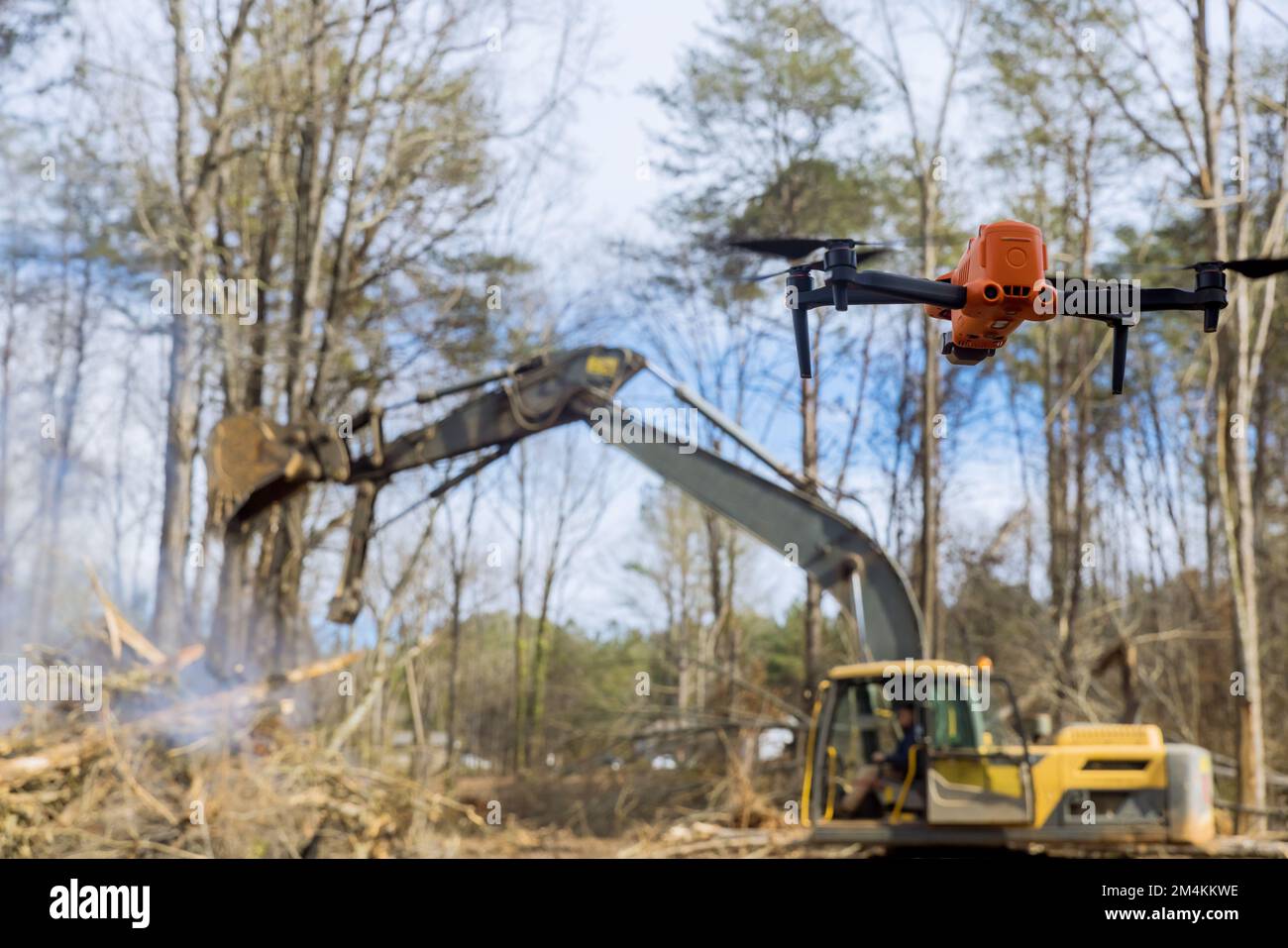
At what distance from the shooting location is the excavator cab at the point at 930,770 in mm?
9344

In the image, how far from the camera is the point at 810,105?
71.5ft

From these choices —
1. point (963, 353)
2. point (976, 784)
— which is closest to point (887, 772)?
point (976, 784)

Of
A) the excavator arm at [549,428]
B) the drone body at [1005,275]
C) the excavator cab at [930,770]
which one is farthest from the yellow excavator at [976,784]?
the drone body at [1005,275]

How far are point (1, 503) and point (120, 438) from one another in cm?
480

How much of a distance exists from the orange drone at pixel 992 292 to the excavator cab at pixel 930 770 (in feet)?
19.1

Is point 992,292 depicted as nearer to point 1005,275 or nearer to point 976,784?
point 1005,275

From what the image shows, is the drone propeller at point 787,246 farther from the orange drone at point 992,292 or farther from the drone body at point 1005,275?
the drone body at point 1005,275

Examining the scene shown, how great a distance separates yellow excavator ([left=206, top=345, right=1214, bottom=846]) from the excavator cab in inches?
0.5

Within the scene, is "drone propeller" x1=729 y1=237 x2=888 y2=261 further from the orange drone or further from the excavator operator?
the excavator operator

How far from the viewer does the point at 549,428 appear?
11805 mm

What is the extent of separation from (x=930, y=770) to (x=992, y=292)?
6445 mm

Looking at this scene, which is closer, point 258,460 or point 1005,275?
point 1005,275

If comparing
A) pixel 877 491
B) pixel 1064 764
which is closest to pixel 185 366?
pixel 1064 764

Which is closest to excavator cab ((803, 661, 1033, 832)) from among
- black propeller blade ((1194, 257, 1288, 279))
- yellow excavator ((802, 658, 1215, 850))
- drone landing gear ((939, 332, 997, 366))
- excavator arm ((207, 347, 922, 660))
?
yellow excavator ((802, 658, 1215, 850))
